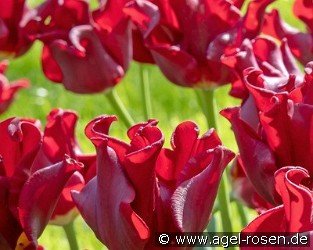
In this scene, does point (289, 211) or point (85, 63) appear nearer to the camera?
point (289, 211)

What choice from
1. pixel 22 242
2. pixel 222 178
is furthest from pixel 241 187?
pixel 22 242

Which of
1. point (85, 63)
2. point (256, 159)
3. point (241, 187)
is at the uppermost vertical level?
point (256, 159)

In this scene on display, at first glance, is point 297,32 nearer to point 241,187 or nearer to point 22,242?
point 241,187

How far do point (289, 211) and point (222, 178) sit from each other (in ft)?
0.99

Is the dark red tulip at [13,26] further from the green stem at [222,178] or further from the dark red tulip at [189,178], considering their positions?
the dark red tulip at [189,178]

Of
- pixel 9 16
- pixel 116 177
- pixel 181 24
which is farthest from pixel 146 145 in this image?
pixel 9 16

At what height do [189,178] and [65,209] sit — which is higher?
[189,178]

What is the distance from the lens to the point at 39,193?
711mm


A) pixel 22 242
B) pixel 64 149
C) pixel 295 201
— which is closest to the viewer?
pixel 295 201

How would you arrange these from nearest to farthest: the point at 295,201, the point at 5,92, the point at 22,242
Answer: the point at 295,201 → the point at 22,242 → the point at 5,92

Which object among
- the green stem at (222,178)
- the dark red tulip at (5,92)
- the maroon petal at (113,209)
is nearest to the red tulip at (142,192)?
the maroon petal at (113,209)

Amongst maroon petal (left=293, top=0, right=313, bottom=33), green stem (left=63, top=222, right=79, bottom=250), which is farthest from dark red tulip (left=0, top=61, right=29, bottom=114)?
maroon petal (left=293, top=0, right=313, bottom=33)

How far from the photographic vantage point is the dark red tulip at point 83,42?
976 millimetres

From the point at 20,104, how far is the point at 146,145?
7.86 ft
